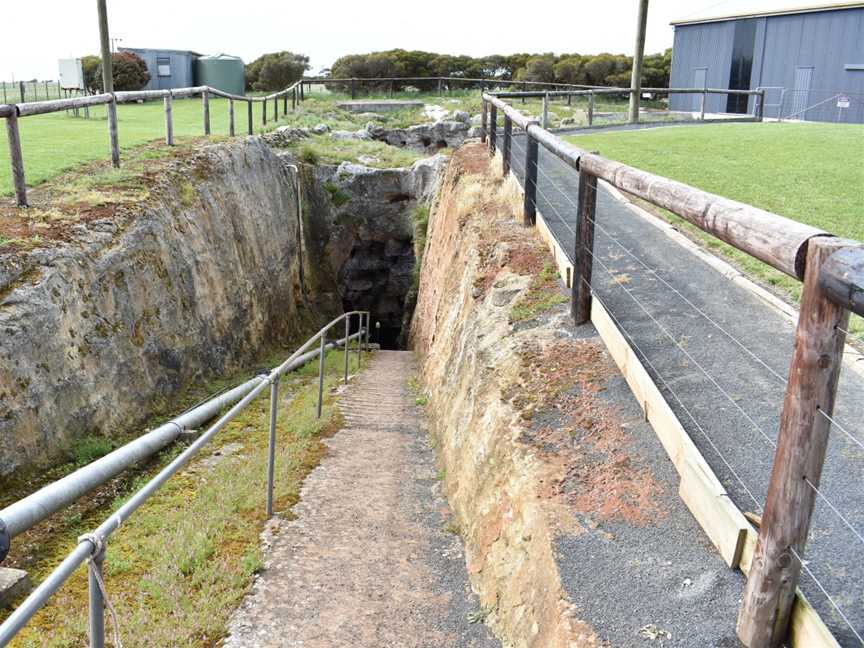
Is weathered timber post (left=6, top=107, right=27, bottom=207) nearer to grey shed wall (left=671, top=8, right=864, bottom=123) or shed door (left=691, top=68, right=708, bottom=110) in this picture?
grey shed wall (left=671, top=8, right=864, bottom=123)

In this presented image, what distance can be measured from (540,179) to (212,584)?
355 inches

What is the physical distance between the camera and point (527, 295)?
24.7 feet

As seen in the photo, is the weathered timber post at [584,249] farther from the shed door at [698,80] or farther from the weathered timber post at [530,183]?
the shed door at [698,80]

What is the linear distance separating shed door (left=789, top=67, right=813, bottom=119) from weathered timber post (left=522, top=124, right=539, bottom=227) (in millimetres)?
27989

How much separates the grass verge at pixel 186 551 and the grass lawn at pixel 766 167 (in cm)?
512

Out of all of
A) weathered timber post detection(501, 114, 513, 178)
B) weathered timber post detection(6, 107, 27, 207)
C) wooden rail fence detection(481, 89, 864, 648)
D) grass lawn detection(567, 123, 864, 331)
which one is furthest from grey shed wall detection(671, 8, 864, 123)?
wooden rail fence detection(481, 89, 864, 648)

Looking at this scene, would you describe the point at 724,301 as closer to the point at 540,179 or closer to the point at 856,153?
the point at 540,179

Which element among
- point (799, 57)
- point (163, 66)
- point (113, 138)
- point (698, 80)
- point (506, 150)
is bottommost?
point (506, 150)

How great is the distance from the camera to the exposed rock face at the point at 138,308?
6820mm

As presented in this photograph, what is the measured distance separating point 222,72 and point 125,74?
21.7 ft

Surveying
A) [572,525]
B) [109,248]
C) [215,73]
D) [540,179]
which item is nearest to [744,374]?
[572,525]

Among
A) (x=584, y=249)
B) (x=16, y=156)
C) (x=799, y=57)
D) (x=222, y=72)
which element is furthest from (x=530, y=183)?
(x=222, y=72)

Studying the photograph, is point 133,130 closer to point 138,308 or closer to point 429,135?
point 138,308

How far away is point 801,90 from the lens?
33.4m
